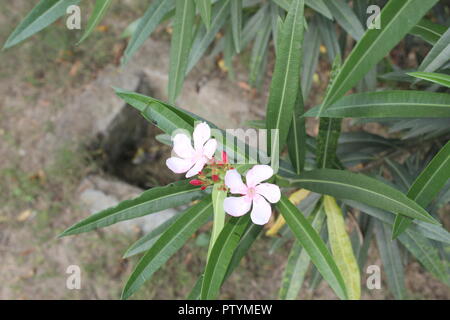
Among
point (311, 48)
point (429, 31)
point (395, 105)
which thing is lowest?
point (395, 105)

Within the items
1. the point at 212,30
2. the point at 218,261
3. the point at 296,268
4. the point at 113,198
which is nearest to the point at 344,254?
the point at 296,268

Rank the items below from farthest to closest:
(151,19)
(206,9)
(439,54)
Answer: (151,19) < (206,9) < (439,54)

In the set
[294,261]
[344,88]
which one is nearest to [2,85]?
[294,261]

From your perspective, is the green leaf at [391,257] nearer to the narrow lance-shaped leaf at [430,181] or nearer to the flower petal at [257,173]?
the narrow lance-shaped leaf at [430,181]

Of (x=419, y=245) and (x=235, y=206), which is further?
(x=419, y=245)

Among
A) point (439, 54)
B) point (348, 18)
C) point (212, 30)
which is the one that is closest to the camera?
point (439, 54)

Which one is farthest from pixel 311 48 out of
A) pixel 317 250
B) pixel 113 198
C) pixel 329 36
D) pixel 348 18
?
pixel 113 198

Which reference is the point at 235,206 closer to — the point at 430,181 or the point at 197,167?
the point at 197,167

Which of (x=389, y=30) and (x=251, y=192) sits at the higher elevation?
(x=389, y=30)
